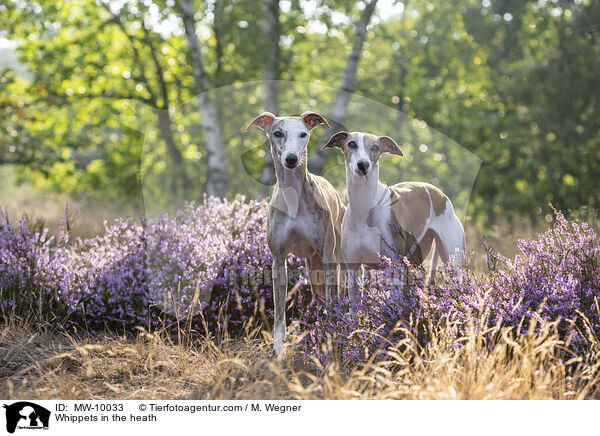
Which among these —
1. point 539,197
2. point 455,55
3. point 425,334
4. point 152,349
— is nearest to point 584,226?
point 425,334

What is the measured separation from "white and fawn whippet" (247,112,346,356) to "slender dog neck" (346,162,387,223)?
0.26m

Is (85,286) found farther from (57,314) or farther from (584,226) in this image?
(584,226)

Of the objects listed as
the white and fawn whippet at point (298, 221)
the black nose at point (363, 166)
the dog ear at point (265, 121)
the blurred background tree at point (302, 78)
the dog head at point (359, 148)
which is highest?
the blurred background tree at point (302, 78)

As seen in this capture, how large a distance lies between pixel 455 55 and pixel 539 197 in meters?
3.89

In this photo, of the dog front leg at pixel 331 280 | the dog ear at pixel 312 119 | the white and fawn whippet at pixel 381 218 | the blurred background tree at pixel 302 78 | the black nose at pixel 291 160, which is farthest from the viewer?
the blurred background tree at pixel 302 78

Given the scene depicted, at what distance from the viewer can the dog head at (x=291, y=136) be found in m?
4.02

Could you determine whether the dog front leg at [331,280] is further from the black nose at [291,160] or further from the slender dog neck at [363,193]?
the black nose at [291,160]

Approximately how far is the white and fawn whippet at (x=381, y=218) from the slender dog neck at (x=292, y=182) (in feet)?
1.07

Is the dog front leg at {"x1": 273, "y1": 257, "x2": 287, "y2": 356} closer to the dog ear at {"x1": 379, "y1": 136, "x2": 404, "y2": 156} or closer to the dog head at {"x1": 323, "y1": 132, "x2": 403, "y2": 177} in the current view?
the dog head at {"x1": 323, "y1": 132, "x2": 403, "y2": 177}

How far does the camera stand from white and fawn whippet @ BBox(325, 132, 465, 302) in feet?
14.0
